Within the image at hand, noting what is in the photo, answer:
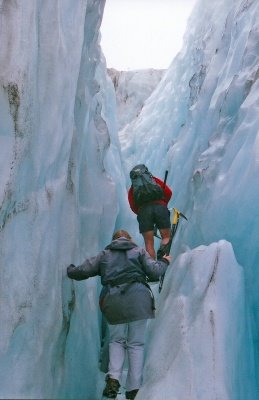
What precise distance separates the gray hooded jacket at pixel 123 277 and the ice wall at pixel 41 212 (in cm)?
30

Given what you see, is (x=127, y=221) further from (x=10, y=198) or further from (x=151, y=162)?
(x=10, y=198)

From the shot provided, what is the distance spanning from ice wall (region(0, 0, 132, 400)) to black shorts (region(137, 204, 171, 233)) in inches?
24.2

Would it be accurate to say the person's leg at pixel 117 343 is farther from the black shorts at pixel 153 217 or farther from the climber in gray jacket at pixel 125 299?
the black shorts at pixel 153 217

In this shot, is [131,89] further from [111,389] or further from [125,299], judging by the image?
[111,389]

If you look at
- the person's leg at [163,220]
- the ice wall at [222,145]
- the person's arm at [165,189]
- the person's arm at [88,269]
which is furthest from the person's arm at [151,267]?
the person's arm at [165,189]

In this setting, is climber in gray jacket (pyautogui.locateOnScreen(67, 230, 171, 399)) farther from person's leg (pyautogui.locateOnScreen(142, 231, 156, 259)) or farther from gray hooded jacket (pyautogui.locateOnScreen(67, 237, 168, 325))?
person's leg (pyautogui.locateOnScreen(142, 231, 156, 259))

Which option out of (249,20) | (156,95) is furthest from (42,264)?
(156,95)

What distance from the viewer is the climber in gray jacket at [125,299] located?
11.5 ft

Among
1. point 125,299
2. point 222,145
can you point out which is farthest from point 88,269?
point 222,145

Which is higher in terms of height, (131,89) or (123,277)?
(131,89)

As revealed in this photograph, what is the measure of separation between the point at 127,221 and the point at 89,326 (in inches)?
157

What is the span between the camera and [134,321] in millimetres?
3562

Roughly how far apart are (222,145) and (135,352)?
2641 mm

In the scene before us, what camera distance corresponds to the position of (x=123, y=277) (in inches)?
142
